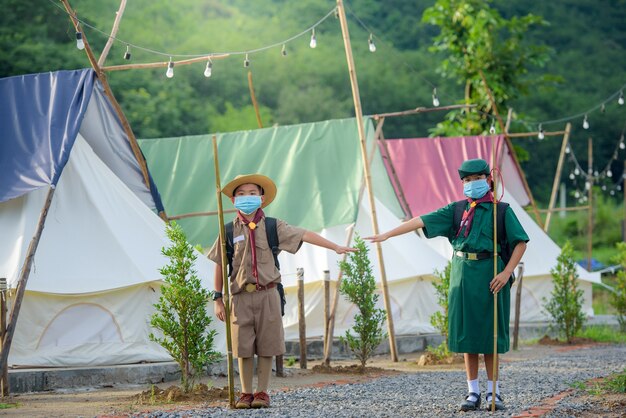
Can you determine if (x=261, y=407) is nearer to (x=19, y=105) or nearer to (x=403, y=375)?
(x=403, y=375)

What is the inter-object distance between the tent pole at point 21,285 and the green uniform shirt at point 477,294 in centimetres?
363

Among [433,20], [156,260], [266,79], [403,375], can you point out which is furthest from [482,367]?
[266,79]

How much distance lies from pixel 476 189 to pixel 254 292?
156 cm

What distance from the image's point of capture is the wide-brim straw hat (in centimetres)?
700

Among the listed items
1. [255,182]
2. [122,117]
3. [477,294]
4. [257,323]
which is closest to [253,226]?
[255,182]

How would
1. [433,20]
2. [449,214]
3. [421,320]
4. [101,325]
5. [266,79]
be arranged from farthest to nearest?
[266,79] → [433,20] → [421,320] → [101,325] → [449,214]

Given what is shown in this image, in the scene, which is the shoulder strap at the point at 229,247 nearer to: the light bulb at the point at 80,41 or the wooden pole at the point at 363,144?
the light bulb at the point at 80,41

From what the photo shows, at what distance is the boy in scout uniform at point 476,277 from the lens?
655cm

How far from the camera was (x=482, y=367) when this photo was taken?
1004 cm

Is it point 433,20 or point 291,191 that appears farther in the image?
point 433,20

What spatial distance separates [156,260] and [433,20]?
11587mm

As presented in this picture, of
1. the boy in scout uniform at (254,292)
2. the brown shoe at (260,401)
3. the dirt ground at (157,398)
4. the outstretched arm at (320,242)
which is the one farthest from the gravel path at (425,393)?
the outstretched arm at (320,242)

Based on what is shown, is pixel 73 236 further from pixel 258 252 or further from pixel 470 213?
pixel 470 213

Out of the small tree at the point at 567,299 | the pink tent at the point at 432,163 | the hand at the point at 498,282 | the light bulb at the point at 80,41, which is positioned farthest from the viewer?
the pink tent at the point at 432,163
